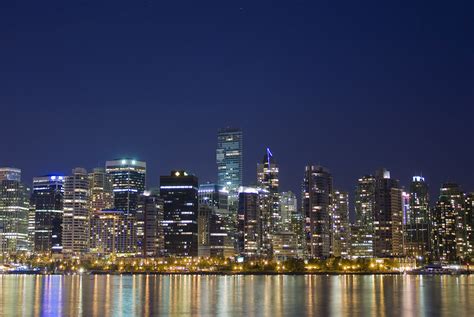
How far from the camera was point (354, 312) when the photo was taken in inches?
2349

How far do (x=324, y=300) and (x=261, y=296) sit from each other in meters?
8.92

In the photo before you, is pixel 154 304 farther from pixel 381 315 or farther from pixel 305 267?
pixel 305 267

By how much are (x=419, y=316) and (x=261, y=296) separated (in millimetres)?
26034

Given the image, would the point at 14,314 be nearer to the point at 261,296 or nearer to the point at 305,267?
the point at 261,296

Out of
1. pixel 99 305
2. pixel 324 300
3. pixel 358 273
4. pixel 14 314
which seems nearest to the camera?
pixel 14 314

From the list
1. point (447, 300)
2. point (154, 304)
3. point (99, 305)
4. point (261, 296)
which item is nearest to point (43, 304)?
point (99, 305)

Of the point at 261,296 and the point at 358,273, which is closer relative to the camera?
the point at 261,296

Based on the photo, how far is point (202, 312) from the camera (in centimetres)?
5938

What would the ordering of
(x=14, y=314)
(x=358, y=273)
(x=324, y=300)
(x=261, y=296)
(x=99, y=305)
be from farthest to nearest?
(x=358, y=273), (x=261, y=296), (x=324, y=300), (x=99, y=305), (x=14, y=314)

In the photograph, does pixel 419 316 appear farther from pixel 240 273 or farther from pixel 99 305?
pixel 240 273

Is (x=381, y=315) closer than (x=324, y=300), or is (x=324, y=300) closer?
(x=381, y=315)

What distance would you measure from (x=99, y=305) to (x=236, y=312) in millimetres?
13770

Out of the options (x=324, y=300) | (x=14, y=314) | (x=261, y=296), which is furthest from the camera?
(x=261, y=296)

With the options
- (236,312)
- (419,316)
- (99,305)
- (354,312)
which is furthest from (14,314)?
(419,316)
